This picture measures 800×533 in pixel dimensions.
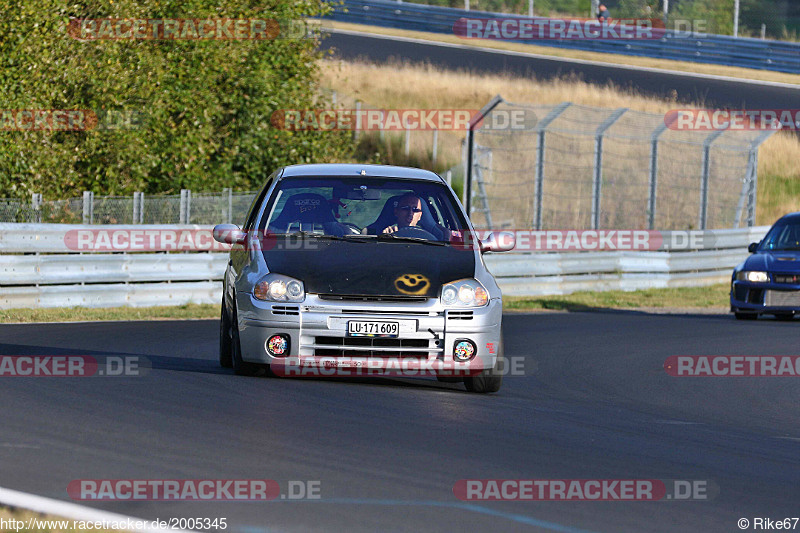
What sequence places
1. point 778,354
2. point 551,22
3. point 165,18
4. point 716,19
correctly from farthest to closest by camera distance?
point 716,19 < point 551,22 < point 165,18 < point 778,354

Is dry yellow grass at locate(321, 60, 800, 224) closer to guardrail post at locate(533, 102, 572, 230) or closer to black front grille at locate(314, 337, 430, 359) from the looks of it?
guardrail post at locate(533, 102, 572, 230)

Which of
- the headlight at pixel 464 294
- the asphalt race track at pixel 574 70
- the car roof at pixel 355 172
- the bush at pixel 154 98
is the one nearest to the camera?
the headlight at pixel 464 294

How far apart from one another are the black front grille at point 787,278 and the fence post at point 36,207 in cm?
988

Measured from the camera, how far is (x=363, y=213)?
9844 mm

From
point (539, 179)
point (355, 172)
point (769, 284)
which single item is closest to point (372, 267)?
point (355, 172)

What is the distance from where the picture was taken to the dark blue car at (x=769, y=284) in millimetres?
17327

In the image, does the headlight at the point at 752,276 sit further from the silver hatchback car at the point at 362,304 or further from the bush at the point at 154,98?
the bush at the point at 154,98

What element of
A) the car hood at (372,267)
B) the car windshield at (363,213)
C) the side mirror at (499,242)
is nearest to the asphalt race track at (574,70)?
the car windshield at (363,213)

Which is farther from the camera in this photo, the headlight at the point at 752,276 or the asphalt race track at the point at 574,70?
the asphalt race track at the point at 574,70

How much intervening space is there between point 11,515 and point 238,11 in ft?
66.3

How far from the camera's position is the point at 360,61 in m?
40.0

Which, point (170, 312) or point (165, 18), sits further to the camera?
point (165, 18)

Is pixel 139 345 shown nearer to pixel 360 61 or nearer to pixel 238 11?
pixel 238 11

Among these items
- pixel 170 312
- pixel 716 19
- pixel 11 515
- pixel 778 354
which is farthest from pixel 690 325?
pixel 716 19
